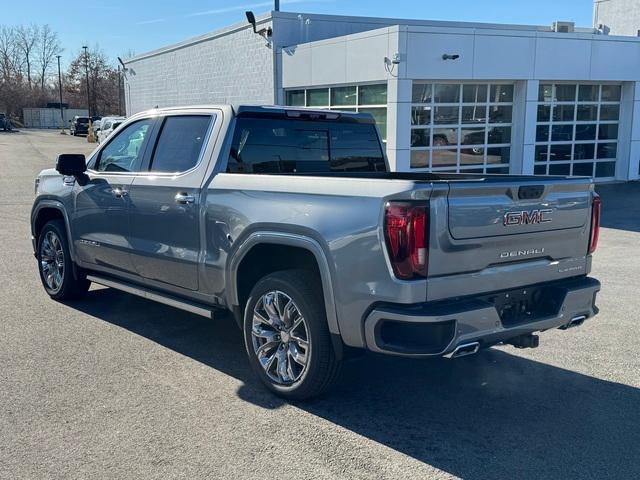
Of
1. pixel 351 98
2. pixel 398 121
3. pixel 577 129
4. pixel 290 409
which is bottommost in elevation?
pixel 290 409

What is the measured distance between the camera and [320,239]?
4.07 metres

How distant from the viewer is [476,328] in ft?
12.6

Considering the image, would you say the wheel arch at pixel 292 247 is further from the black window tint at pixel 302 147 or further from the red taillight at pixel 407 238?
the black window tint at pixel 302 147

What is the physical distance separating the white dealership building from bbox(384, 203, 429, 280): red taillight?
13852 millimetres

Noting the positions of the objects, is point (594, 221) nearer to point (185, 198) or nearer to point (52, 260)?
point (185, 198)

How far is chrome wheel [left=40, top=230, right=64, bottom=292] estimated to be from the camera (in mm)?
7020

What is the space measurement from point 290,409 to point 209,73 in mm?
25421

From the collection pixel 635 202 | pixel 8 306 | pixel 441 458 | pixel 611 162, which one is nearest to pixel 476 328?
pixel 441 458

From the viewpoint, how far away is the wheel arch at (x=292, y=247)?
4.05 m

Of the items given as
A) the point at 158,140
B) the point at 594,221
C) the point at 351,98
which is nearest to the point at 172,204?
the point at 158,140

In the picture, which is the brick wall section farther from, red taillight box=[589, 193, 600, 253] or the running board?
red taillight box=[589, 193, 600, 253]

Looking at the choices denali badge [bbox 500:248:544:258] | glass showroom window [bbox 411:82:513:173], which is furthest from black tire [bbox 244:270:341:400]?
glass showroom window [bbox 411:82:513:173]

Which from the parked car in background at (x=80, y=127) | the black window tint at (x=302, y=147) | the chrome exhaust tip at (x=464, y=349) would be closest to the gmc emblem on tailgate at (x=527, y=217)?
the chrome exhaust tip at (x=464, y=349)

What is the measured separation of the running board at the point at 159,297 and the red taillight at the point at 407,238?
1874mm
